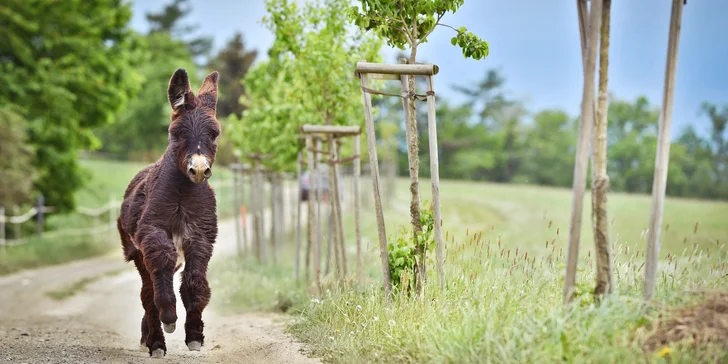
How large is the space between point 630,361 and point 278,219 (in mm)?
14393

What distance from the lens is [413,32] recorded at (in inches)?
331

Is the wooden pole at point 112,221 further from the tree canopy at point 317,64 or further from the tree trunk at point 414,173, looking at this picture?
the tree trunk at point 414,173

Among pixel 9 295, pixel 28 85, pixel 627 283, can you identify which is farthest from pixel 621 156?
pixel 627 283

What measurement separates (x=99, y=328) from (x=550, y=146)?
1757 inches

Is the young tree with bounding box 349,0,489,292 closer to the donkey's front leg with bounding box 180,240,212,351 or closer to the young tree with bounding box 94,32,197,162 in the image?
the donkey's front leg with bounding box 180,240,212,351

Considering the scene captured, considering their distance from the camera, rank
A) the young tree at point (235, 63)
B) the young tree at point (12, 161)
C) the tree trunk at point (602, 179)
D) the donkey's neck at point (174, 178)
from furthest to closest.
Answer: the young tree at point (235, 63) < the young tree at point (12, 161) < the donkey's neck at point (174, 178) < the tree trunk at point (602, 179)

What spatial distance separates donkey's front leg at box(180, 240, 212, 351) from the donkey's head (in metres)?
0.76

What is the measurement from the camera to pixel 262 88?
1571 centimetres

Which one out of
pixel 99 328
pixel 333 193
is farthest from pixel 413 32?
pixel 99 328

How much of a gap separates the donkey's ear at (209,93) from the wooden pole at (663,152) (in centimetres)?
393

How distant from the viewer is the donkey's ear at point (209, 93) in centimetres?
726

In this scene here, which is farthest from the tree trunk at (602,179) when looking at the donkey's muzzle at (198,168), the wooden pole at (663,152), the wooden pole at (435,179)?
the donkey's muzzle at (198,168)

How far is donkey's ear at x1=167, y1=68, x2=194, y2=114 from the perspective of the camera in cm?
711

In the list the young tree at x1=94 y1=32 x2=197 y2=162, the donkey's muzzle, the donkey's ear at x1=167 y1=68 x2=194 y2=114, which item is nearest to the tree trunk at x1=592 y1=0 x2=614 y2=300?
the donkey's muzzle
